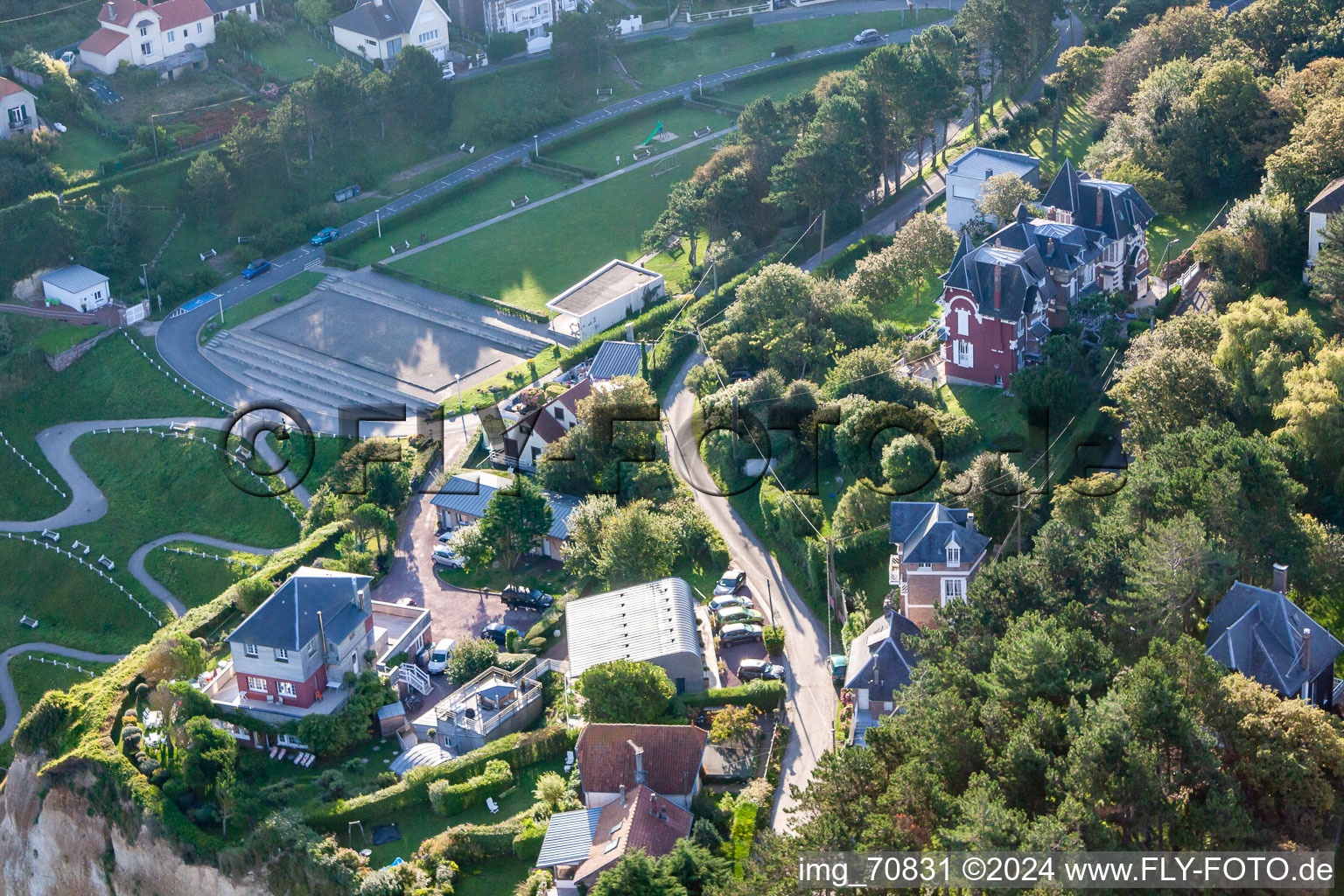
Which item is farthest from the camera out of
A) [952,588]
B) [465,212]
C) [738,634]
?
[465,212]

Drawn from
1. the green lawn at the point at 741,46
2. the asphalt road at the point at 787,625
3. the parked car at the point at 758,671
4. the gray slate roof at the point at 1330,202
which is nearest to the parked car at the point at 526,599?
→ the asphalt road at the point at 787,625

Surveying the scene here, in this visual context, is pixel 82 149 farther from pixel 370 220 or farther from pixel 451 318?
pixel 451 318

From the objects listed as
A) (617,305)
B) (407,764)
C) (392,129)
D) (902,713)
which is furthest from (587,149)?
(902,713)

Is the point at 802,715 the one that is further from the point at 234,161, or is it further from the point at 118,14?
the point at 118,14

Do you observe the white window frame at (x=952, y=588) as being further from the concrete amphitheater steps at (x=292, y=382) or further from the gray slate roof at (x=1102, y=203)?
the concrete amphitheater steps at (x=292, y=382)

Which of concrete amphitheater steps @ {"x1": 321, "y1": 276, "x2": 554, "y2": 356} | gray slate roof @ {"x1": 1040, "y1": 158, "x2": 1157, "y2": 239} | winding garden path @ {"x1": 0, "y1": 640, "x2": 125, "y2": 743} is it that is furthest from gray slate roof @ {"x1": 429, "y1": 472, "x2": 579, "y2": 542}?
gray slate roof @ {"x1": 1040, "y1": 158, "x2": 1157, "y2": 239}

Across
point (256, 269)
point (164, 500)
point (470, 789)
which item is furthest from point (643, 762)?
point (256, 269)
